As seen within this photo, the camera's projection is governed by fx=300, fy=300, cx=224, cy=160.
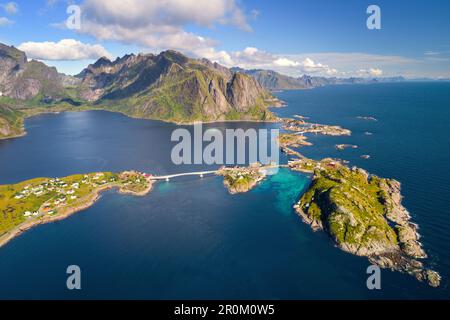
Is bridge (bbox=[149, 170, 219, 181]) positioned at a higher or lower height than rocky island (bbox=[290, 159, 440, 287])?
higher

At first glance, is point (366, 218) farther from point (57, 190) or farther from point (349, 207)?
point (57, 190)

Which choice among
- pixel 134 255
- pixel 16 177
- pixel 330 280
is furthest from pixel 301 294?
pixel 16 177

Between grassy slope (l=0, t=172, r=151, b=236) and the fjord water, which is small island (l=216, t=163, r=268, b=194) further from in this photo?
grassy slope (l=0, t=172, r=151, b=236)

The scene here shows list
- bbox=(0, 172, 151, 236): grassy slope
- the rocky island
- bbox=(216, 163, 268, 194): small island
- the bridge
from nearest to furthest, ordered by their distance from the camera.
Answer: the rocky island → bbox=(0, 172, 151, 236): grassy slope → bbox=(216, 163, 268, 194): small island → the bridge

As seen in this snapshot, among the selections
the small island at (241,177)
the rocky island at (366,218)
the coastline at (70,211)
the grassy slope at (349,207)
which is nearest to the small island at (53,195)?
the coastline at (70,211)

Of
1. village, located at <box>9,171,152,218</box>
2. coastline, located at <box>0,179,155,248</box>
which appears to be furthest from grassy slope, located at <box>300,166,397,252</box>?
village, located at <box>9,171,152,218</box>

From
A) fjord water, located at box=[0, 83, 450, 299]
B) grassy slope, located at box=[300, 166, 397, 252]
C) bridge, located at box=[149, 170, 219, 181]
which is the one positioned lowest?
fjord water, located at box=[0, 83, 450, 299]
